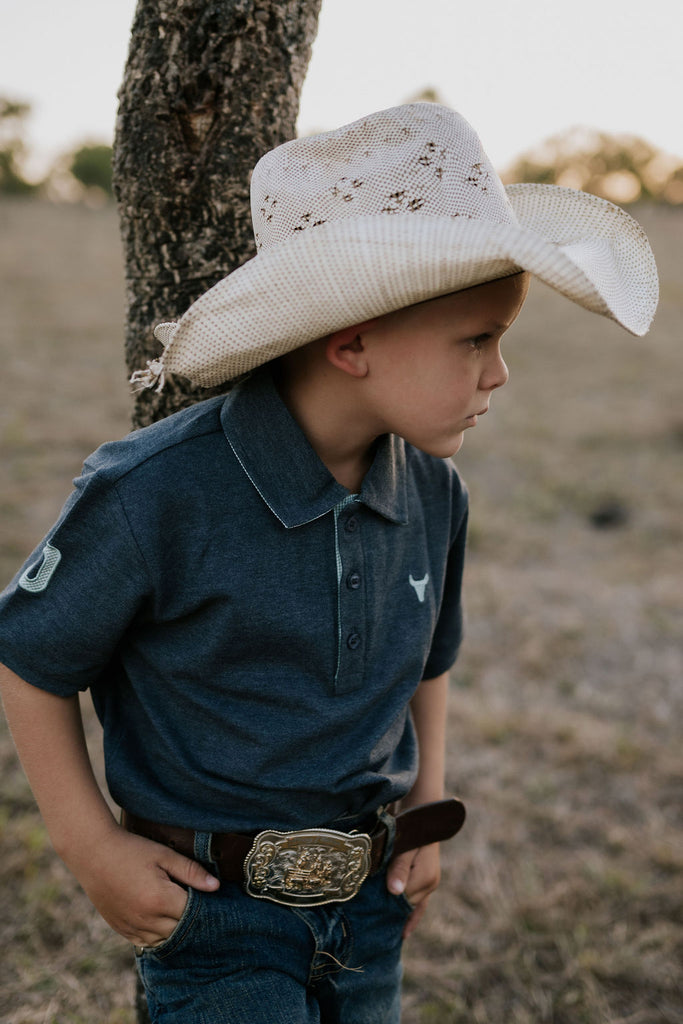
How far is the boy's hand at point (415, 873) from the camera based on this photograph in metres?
1.67

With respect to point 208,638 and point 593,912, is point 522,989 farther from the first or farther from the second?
point 208,638

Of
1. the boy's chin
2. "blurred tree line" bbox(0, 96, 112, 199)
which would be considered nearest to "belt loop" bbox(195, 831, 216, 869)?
the boy's chin

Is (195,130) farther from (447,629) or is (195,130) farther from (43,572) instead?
(447,629)

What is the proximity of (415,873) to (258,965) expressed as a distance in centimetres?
42

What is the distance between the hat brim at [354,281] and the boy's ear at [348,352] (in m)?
0.06

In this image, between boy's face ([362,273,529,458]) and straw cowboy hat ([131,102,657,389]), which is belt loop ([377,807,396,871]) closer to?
boy's face ([362,273,529,458])

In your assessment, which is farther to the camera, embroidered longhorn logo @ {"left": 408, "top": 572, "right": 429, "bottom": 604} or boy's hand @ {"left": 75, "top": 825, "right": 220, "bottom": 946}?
embroidered longhorn logo @ {"left": 408, "top": 572, "right": 429, "bottom": 604}

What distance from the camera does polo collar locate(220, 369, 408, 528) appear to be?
4.47ft

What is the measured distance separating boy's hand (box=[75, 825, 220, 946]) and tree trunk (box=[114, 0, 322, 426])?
2.93 feet

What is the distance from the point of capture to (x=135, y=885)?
1374 mm

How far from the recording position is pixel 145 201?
64.6 inches

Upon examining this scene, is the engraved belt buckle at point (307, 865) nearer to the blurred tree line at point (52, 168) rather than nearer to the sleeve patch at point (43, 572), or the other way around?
the sleeve patch at point (43, 572)

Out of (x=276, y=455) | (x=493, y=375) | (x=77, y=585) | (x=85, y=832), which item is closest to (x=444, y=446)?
(x=493, y=375)

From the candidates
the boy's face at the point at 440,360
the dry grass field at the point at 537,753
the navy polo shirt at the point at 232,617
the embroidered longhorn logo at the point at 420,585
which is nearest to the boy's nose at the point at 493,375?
the boy's face at the point at 440,360
